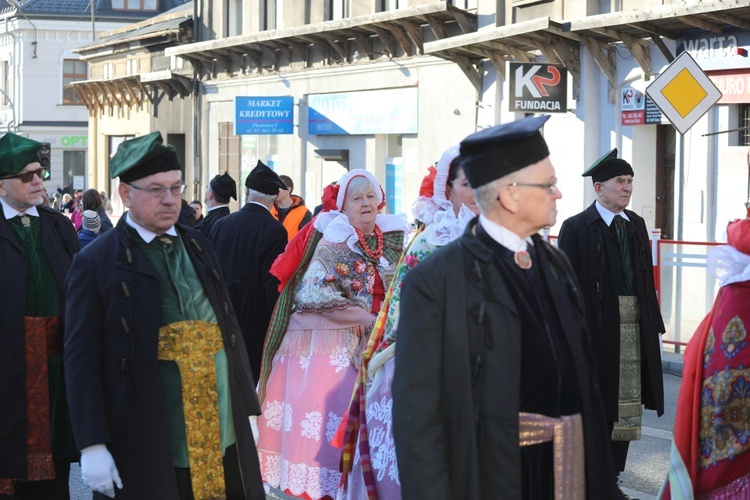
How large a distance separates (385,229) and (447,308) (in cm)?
373

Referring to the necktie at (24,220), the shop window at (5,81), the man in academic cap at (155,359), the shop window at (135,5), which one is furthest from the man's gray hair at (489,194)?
the shop window at (5,81)

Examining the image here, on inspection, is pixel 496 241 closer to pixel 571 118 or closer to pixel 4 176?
pixel 4 176

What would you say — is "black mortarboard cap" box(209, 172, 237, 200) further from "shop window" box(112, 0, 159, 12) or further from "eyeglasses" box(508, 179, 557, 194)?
"shop window" box(112, 0, 159, 12)

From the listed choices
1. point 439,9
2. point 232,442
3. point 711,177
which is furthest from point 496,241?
point 439,9

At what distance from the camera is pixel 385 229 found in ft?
24.1

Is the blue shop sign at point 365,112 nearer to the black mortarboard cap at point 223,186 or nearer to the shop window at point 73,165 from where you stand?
the black mortarboard cap at point 223,186

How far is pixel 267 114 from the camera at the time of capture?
93.8ft

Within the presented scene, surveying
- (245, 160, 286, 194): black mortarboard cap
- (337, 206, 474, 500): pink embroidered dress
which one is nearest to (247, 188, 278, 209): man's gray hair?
(245, 160, 286, 194): black mortarboard cap

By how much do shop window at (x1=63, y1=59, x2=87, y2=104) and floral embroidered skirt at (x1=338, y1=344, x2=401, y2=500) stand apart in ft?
185

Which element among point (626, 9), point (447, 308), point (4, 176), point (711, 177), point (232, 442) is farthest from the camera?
point (626, 9)

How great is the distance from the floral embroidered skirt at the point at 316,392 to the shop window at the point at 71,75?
5469 centimetres

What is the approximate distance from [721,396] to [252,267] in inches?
169

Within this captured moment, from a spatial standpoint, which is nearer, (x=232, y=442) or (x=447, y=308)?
(x=447, y=308)

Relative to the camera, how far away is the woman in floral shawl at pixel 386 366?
546 centimetres
